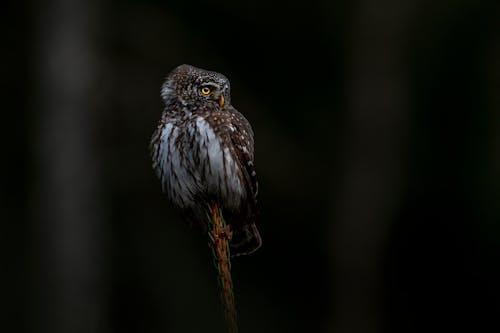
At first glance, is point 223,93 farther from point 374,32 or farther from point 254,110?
point 374,32

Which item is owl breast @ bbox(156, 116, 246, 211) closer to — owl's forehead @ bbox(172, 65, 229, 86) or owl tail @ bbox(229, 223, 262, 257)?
owl's forehead @ bbox(172, 65, 229, 86)

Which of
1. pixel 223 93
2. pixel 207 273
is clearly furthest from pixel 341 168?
pixel 223 93

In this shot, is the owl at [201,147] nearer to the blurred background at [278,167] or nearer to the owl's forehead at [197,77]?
the owl's forehead at [197,77]

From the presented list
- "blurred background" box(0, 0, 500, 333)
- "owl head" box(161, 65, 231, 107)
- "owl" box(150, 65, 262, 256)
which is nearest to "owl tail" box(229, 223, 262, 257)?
"owl" box(150, 65, 262, 256)

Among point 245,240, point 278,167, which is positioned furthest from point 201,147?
point 278,167

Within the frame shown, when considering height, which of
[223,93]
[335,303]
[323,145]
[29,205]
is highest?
[223,93]

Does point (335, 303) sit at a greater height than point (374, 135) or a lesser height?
lesser

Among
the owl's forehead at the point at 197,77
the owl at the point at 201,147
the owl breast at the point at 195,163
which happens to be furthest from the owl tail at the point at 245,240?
the owl's forehead at the point at 197,77
